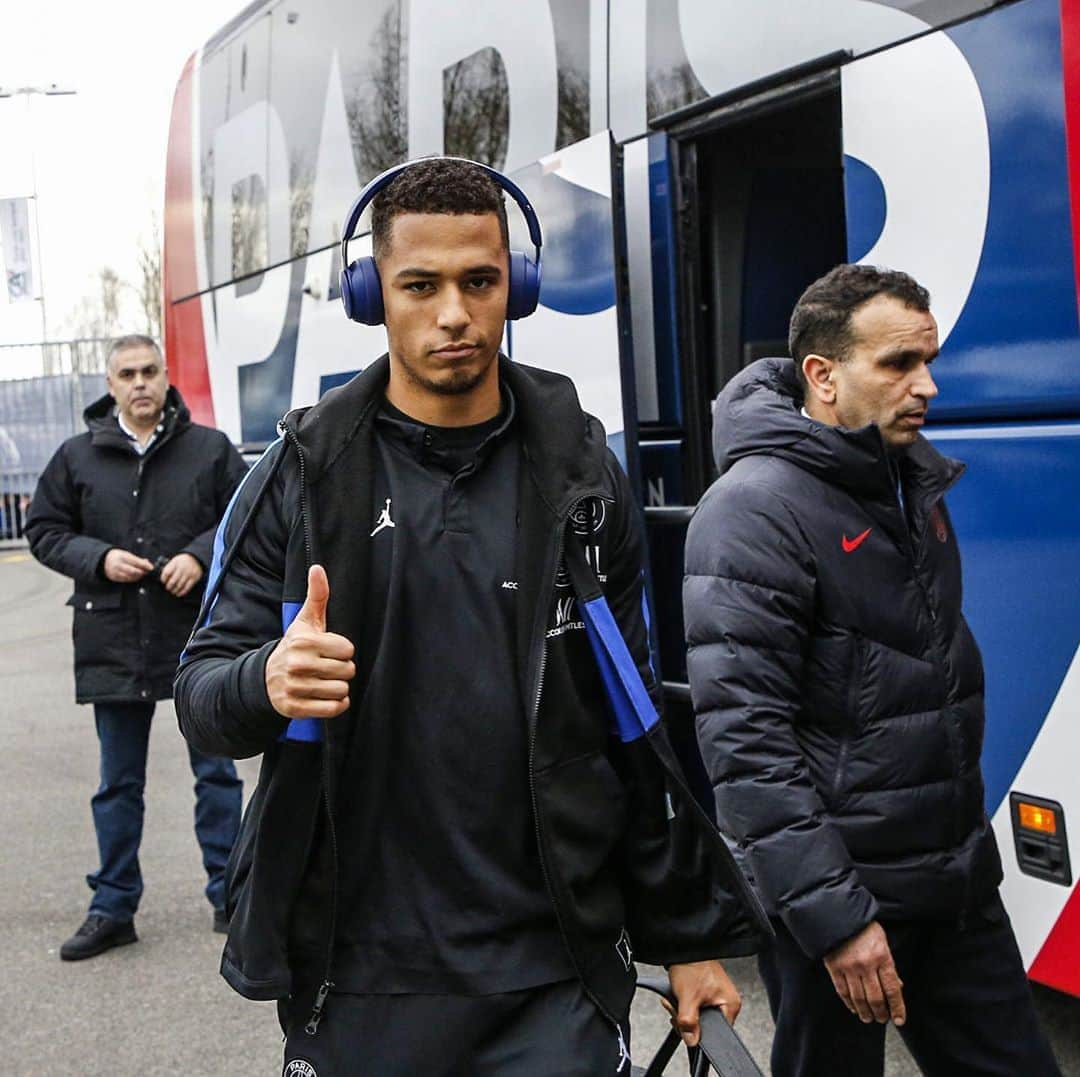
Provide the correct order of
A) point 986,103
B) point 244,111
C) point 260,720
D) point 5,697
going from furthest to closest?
1. point 5,697
2. point 244,111
3. point 986,103
4. point 260,720

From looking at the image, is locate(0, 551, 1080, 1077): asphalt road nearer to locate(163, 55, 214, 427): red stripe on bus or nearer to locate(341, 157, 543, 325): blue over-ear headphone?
locate(163, 55, 214, 427): red stripe on bus

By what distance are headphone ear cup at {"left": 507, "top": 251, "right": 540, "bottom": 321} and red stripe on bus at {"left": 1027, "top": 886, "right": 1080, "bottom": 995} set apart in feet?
6.41

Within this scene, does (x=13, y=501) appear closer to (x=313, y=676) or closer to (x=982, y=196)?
(x=982, y=196)

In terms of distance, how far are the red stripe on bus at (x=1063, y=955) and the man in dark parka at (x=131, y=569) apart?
2689 mm

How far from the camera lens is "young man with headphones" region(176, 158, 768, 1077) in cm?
207

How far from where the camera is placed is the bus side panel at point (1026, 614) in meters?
3.39

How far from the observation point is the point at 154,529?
517 centimetres

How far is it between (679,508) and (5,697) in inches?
259

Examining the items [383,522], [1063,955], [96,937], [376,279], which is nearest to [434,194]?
[376,279]

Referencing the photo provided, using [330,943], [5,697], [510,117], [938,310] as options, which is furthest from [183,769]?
[330,943]

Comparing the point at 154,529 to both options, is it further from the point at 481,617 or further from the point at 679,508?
the point at 481,617

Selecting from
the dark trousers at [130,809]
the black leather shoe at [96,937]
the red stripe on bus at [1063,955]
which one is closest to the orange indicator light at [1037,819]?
the red stripe on bus at [1063,955]

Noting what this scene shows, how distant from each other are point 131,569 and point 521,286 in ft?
10.1

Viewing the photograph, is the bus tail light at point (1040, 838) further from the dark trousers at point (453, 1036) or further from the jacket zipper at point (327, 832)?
the jacket zipper at point (327, 832)
